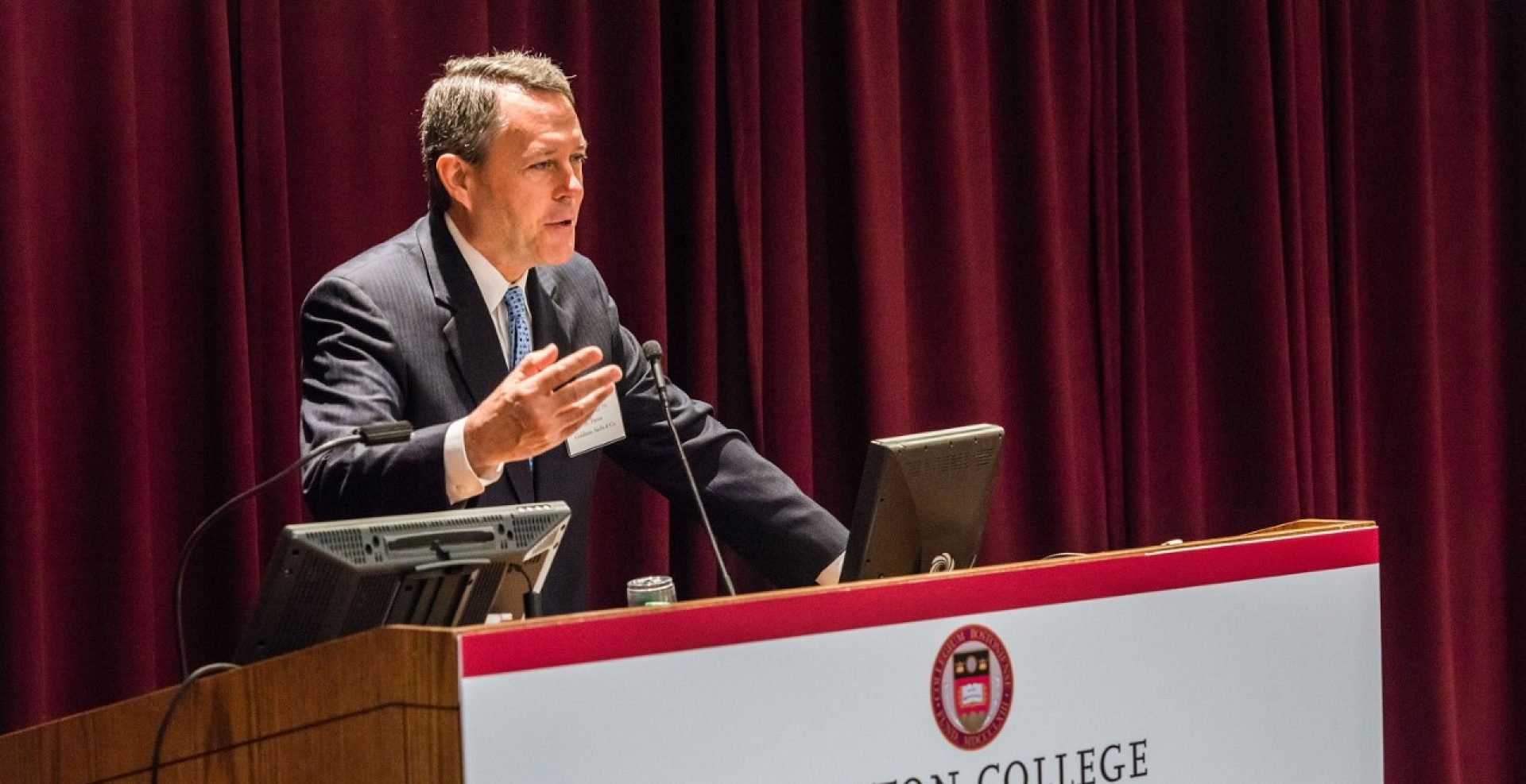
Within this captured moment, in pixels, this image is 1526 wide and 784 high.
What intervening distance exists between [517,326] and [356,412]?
43 cm

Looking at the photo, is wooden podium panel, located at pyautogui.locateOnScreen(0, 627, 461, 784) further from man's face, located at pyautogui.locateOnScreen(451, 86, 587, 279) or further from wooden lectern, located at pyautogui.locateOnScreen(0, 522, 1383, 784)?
man's face, located at pyautogui.locateOnScreen(451, 86, 587, 279)

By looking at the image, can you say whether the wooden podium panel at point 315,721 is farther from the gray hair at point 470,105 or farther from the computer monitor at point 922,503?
the gray hair at point 470,105

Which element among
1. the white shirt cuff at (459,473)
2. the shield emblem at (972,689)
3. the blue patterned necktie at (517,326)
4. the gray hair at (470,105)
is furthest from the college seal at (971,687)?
the gray hair at (470,105)

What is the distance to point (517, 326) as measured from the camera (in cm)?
285

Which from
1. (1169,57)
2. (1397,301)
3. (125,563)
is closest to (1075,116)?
(1169,57)

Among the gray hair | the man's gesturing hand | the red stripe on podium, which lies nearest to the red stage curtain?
the gray hair

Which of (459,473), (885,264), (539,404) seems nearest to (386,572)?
(539,404)

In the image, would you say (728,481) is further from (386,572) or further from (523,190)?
(386,572)

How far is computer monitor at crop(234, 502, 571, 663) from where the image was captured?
176 centimetres

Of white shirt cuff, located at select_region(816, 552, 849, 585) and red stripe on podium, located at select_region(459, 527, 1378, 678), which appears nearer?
red stripe on podium, located at select_region(459, 527, 1378, 678)

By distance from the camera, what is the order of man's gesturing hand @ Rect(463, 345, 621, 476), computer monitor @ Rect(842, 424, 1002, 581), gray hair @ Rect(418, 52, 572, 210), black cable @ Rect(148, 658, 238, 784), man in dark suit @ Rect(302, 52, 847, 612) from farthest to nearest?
gray hair @ Rect(418, 52, 572, 210), man in dark suit @ Rect(302, 52, 847, 612), computer monitor @ Rect(842, 424, 1002, 581), man's gesturing hand @ Rect(463, 345, 621, 476), black cable @ Rect(148, 658, 238, 784)

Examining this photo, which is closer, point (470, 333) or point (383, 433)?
point (383, 433)

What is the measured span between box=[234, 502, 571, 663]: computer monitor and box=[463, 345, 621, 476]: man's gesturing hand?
21 centimetres

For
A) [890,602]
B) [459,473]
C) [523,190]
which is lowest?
[890,602]
